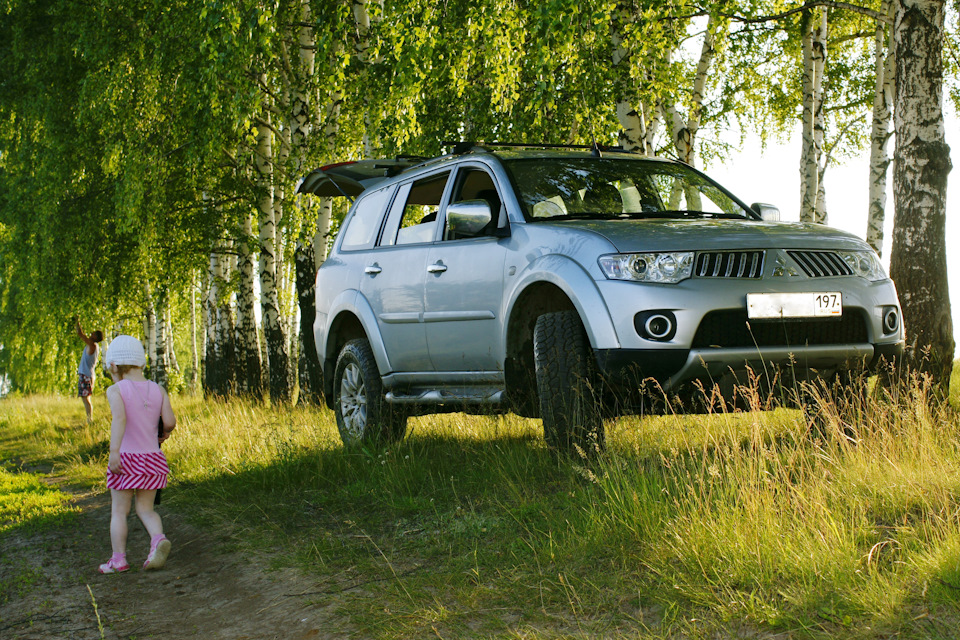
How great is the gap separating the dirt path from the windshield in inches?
109

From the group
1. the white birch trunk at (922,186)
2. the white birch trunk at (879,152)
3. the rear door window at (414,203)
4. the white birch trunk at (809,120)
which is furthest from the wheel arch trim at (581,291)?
the white birch trunk at (809,120)

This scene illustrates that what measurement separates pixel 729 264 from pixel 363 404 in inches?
143

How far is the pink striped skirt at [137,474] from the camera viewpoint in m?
5.27

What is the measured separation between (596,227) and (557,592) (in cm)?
226

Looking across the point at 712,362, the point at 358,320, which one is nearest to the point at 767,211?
the point at 712,362

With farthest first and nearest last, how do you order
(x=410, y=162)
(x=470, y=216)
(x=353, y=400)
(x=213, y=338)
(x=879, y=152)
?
1. (x=213, y=338)
2. (x=879, y=152)
3. (x=410, y=162)
4. (x=353, y=400)
5. (x=470, y=216)

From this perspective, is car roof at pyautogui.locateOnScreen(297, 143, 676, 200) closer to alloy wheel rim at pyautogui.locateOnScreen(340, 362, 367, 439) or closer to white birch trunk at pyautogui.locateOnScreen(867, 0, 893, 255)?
alloy wheel rim at pyautogui.locateOnScreen(340, 362, 367, 439)

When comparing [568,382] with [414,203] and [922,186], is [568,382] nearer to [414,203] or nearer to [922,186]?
[414,203]

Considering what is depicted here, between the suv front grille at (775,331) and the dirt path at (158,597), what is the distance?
7.78ft

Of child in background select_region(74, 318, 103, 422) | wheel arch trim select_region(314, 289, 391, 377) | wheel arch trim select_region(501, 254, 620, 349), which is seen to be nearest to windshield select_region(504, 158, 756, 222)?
wheel arch trim select_region(501, 254, 620, 349)

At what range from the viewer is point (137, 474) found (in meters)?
5.29

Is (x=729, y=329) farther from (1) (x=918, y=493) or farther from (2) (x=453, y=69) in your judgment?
(2) (x=453, y=69)

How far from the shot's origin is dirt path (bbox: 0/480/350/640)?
4.08 m

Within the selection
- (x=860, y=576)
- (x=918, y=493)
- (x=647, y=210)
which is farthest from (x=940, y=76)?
(x=860, y=576)
